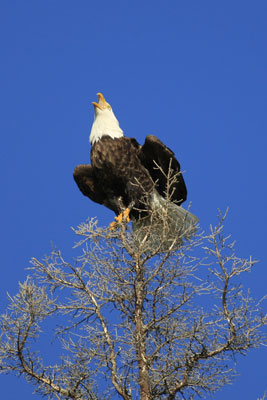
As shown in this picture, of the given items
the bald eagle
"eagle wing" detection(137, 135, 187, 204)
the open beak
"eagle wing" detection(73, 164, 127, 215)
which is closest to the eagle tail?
the bald eagle

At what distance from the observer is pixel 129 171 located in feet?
23.1

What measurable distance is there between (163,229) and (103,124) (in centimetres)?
277

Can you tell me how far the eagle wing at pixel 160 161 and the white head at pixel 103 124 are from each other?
294 mm

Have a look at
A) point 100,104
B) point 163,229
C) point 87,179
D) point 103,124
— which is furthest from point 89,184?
point 163,229

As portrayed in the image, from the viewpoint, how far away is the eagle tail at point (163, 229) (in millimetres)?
4970

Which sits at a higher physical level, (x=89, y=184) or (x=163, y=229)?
(x=89, y=184)

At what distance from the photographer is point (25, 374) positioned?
4.66m

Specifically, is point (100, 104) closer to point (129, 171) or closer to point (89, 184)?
point (89, 184)

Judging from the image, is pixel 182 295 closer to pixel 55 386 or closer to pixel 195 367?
pixel 195 367

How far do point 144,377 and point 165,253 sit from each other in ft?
3.39

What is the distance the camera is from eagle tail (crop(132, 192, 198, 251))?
4970mm

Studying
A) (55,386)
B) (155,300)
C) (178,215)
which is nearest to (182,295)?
(155,300)

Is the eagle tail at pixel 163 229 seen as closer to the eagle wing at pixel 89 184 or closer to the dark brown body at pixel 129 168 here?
the dark brown body at pixel 129 168

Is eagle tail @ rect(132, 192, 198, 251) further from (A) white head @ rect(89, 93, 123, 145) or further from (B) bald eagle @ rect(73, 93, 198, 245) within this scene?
(A) white head @ rect(89, 93, 123, 145)
